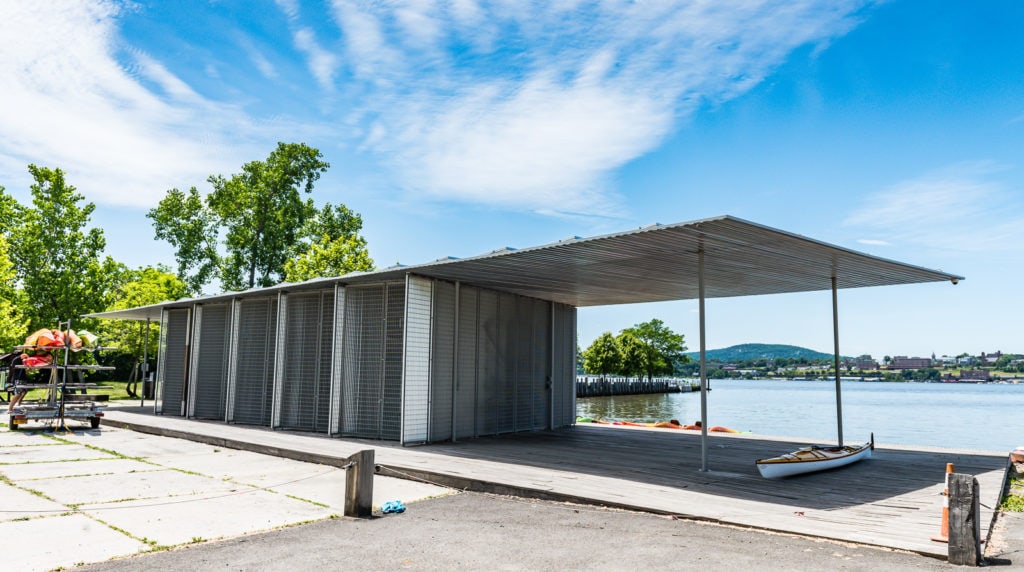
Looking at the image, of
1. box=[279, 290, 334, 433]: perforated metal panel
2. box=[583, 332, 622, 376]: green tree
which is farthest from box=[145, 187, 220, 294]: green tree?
box=[583, 332, 622, 376]: green tree

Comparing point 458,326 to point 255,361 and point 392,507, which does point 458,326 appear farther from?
point 392,507

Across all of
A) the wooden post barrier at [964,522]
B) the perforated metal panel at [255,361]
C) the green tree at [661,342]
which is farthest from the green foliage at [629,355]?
the wooden post barrier at [964,522]

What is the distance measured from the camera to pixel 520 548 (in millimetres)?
5309

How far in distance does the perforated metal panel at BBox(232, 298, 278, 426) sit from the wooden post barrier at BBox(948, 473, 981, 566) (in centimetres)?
1307

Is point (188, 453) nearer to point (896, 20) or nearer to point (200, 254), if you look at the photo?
point (896, 20)

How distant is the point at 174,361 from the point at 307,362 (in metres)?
6.12

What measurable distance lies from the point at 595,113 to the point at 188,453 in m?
10.4

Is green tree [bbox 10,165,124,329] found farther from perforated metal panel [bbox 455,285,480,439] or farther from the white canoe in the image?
the white canoe

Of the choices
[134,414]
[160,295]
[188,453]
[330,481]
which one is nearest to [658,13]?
[330,481]

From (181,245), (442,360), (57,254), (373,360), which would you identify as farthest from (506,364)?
(181,245)

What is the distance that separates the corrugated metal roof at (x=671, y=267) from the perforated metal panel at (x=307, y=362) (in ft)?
1.69

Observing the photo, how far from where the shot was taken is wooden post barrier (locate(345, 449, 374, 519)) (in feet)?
21.2

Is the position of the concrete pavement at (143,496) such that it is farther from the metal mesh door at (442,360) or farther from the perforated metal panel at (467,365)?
the perforated metal panel at (467,365)

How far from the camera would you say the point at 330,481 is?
8578 millimetres
